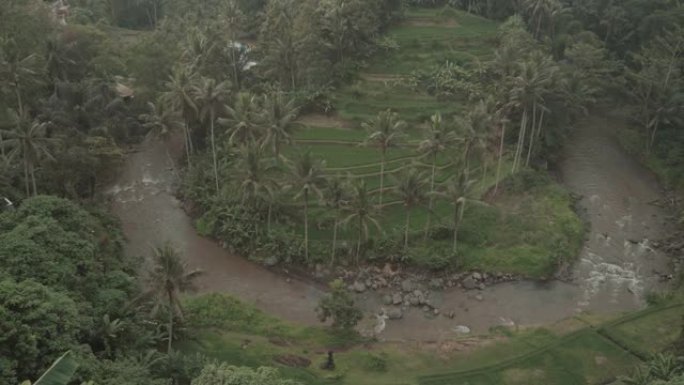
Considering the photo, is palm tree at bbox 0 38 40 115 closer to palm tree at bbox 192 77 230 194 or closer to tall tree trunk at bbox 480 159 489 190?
palm tree at bbox 192 77 230 194

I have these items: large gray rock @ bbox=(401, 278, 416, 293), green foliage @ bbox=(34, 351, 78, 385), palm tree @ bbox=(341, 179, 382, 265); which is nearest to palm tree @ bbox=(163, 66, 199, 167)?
palm tree @ bbox=(341, 179, 382, 265)

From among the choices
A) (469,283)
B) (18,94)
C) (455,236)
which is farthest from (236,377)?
(18,94)

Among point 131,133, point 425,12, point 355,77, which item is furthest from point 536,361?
point 425,12

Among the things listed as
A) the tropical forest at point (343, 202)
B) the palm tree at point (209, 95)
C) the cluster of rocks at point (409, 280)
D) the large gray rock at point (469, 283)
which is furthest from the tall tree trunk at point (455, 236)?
the palm tree at point (209, 95)

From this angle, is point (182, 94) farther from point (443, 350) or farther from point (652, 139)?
point (652, 139)

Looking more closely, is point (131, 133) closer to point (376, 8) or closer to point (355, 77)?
point (355, 77)

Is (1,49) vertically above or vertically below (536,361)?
above
